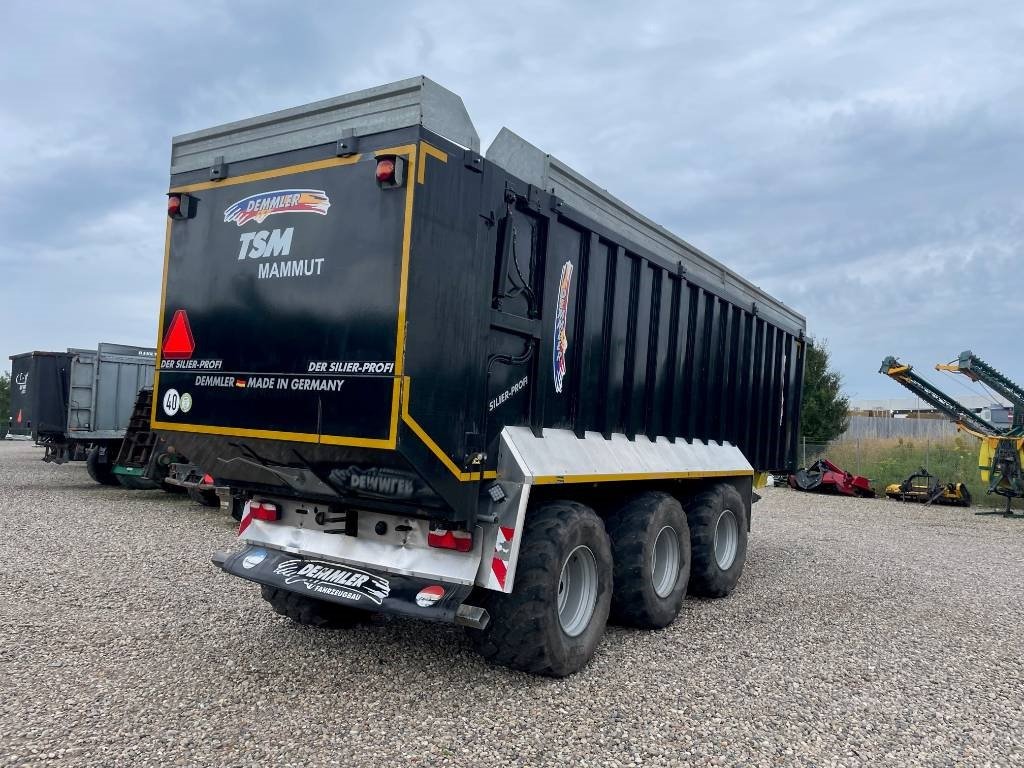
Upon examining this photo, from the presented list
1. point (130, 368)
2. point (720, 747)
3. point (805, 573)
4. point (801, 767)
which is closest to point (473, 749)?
point (720, 747)

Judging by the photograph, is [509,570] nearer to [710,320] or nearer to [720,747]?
[720,747]

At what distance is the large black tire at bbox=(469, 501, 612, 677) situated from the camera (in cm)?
457

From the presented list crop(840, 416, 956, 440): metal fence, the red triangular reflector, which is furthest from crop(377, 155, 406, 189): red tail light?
crop(840, 416, 956, 440): metal fence

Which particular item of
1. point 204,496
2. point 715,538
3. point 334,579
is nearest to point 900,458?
point 715,538

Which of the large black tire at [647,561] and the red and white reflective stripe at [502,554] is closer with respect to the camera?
the red and white reflective stripe at [502,554]

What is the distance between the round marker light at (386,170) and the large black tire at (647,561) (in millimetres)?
3181

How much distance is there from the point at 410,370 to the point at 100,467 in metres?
13.8

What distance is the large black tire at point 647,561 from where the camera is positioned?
5.79 meters

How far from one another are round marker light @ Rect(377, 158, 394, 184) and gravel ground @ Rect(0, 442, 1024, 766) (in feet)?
9.62

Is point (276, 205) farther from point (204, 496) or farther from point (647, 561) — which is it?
point (204, 496)

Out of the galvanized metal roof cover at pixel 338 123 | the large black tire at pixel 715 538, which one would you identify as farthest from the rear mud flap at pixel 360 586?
the large black tire at pixel 715 538

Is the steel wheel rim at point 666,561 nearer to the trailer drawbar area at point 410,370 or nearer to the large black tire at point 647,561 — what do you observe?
the large black tire at point 647,561

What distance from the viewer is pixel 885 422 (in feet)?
104

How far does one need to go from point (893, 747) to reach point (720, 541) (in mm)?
3534
